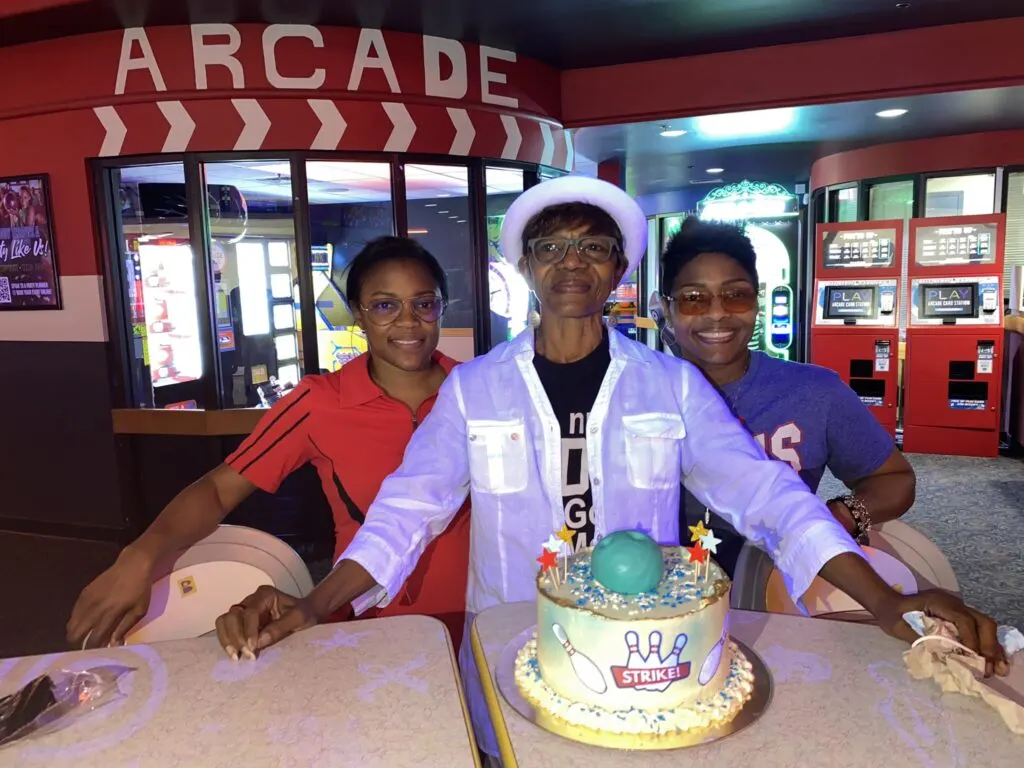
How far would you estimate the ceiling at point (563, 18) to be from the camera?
406 cm

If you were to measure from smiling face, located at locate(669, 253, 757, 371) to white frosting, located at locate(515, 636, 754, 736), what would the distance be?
95 centimetres

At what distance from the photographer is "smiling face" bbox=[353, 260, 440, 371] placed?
190 cm

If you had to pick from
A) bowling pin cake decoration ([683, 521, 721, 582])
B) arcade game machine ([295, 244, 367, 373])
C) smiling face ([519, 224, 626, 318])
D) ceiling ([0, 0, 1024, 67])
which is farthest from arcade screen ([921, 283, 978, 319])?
bowling pin cake decoration ([683, 521, 721, 582])

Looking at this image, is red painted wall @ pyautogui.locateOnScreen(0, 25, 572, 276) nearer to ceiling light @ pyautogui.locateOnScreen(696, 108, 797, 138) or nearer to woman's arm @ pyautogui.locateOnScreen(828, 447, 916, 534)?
ceiling light @ pyautogui.locateOnScreen(696, 108, 797, 138)

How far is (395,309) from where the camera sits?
1.90 meters

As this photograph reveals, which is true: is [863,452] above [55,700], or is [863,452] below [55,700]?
above

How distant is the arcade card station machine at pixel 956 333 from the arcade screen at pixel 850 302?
1.06 feet

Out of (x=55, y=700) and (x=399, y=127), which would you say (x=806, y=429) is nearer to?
(x=55, y=700)

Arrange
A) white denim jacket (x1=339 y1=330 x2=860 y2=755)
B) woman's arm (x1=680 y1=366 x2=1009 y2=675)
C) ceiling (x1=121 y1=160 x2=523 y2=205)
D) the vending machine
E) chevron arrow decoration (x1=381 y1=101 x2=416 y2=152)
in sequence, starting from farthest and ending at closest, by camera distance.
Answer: the vending machine, ceiling (x1=121 y1=160 x2=523 y2=205), chevron arrow decoration (x1=381 y1=101 x2=416 y2=152), white denim jacket (x1=339 y1=330 x2=860 y2=755), woman's arm (x1=680 y1=366 x2=1009 y2=675)

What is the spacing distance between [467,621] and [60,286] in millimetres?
4356

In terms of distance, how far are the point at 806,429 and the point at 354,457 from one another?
1141 millimetres

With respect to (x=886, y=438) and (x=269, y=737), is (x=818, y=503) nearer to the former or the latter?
(x=886, y=438)

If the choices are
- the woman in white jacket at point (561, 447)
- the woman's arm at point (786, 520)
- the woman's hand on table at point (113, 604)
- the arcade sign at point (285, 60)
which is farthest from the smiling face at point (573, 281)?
the arcade sign at point (285, 60)

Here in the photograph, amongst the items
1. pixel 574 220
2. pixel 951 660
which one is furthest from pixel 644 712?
pixel 574 220
